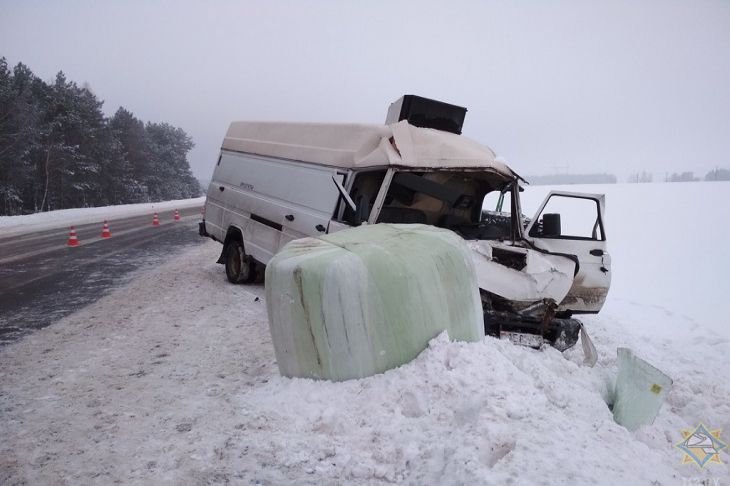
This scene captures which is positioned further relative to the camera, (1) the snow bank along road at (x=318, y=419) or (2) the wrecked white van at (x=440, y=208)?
(2) the wrecked white van at (x=440, y=208)

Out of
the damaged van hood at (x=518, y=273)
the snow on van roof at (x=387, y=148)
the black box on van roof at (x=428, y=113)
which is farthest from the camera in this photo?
the black box on van roof at (x=428, y=113)

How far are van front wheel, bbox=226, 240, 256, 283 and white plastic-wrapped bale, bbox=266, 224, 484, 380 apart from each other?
4.19 m

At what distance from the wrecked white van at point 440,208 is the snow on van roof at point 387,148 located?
2 centimetres

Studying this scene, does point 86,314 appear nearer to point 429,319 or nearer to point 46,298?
point 46,298

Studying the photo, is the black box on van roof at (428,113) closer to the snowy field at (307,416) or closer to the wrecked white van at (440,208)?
the wrecked white van at (440,208)

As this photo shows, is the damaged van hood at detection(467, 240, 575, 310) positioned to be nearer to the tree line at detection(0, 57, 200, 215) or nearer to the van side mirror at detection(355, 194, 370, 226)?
the van side mirror at detection(355, 194, 370, 226)

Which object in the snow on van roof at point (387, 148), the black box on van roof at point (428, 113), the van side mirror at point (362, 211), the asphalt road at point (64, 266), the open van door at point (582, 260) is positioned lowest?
the asphalt road at point (64, 266)

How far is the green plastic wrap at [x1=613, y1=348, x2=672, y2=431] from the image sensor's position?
3.31 m

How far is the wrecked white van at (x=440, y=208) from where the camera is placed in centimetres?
455

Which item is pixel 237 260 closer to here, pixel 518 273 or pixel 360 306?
pixel 518 273

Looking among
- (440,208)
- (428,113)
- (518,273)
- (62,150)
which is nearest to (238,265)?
(440,208)

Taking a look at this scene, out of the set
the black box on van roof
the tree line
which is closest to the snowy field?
the black box on van roof

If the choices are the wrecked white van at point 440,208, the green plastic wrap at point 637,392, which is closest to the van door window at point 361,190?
the wrecked white van at point 440,208

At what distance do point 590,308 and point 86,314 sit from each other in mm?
6417
